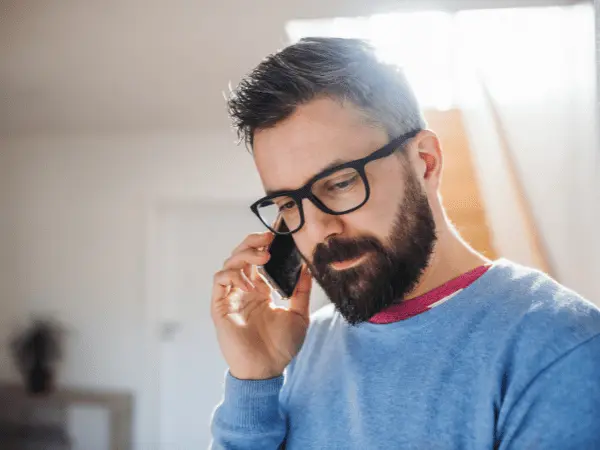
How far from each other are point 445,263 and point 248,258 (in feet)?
1.02

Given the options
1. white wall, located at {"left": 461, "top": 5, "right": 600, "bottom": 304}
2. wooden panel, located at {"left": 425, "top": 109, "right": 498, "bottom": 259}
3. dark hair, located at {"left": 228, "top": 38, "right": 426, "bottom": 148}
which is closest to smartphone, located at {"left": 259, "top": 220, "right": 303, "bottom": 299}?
dark hair, located at {"left": 228, "top": 38, "right": 426, "bottom": 148}

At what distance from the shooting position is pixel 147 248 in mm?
3203

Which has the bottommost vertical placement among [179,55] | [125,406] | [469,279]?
[125,406]

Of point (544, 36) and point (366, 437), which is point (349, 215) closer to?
point (366, 437)

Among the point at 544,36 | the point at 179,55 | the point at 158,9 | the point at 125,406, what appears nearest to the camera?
the point at 544,36

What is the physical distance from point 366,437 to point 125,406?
2.83 m

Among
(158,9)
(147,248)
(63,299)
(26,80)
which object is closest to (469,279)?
(158,9)

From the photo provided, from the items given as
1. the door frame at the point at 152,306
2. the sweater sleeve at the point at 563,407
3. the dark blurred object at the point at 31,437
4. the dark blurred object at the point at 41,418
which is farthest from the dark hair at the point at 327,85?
the dark blurred object at the point at 31,437

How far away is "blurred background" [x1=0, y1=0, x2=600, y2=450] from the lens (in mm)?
1447

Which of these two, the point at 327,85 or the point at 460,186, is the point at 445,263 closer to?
the point at 327,85

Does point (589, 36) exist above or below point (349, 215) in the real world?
above

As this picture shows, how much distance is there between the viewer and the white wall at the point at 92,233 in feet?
10.4

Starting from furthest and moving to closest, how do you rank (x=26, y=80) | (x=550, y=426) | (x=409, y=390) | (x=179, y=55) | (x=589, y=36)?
(x=26, y=80) → (x=179, y=55) → (x=589, y=36) → (x=409, y=390) → (x=550, y=426)

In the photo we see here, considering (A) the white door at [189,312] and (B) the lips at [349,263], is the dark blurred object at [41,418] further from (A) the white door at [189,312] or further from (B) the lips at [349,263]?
(B) the lips at [349,263]
